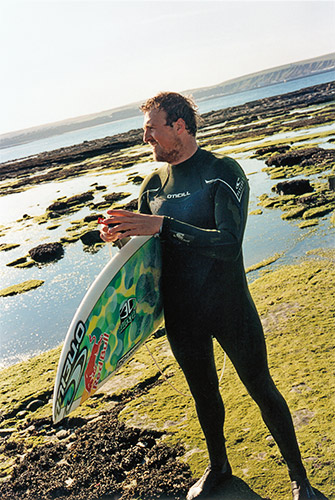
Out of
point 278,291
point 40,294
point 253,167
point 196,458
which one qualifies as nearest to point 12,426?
point 196,458

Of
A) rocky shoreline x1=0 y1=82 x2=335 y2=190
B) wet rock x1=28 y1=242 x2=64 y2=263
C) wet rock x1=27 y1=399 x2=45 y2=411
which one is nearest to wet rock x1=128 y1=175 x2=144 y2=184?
rocky shoreline x1=0 y1=82 x2=335 y2=190

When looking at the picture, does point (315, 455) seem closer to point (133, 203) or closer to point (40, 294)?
point (40, 294)

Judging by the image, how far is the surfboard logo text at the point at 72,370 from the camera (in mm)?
2729

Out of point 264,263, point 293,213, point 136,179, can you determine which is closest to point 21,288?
point 264,263

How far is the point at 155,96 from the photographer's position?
9.64 feet

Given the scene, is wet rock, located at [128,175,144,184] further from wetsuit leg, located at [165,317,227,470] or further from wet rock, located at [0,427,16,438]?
wetsuit leg, located at [165,317,227,470]

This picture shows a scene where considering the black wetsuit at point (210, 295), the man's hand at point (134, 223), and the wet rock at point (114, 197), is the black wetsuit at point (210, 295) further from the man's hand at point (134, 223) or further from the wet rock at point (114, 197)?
the wet rock at point (114, 197)

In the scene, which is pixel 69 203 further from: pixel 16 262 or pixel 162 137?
pixel 162 137

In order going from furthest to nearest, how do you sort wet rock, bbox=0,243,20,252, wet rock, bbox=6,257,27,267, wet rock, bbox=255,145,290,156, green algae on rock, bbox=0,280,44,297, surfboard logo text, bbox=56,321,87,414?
wet rock, bbox=255,145,290,156
wet rock, bbox=0,243,20,252
wet rock, bbox=6,257,27,267
green algae on rock, bbox=0,280,44,297
surfboard logo text, bbox=56,321,87,414

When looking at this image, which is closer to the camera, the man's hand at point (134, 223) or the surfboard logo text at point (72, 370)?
the man's hand at point (134, 223)

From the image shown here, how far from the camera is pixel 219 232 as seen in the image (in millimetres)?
2594

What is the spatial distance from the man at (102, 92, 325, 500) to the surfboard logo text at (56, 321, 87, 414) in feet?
1.88

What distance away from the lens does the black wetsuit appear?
2799mm

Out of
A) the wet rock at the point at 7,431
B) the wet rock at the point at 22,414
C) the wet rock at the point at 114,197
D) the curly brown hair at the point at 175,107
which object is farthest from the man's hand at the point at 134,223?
the wet rock at the point at 114,197
